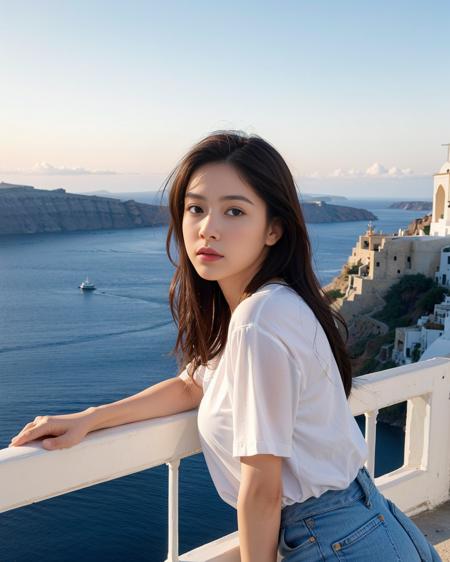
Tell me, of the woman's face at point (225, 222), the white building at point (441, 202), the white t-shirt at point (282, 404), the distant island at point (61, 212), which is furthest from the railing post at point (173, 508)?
the distant island at point (61, 212)

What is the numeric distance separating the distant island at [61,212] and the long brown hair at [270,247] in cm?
5839

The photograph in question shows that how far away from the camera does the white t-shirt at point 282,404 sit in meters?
0.85

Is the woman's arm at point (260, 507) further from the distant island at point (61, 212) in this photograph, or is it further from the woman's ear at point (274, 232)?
the distant island at point (61, 212)

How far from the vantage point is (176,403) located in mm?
1175

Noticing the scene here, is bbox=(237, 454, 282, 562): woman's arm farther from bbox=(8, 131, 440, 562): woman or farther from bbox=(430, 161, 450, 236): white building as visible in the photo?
bbox=(430, 161, 450, 236): white building

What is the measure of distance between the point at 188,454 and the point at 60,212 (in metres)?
67.2

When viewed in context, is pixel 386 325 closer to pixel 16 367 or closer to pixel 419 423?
pixel 16 367

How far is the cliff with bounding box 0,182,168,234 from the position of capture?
61.8 m

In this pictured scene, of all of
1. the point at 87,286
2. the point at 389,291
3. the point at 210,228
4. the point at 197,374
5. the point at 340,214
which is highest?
the point at 210,228

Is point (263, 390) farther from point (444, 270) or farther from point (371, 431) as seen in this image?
point (444, 270)

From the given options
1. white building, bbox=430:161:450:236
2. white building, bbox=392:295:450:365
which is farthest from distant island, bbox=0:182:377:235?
white building, bbox=392:295:450:365

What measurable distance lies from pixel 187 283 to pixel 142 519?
12158 mm

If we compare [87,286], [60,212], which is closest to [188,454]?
[87,286]

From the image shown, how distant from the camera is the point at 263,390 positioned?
85cm
